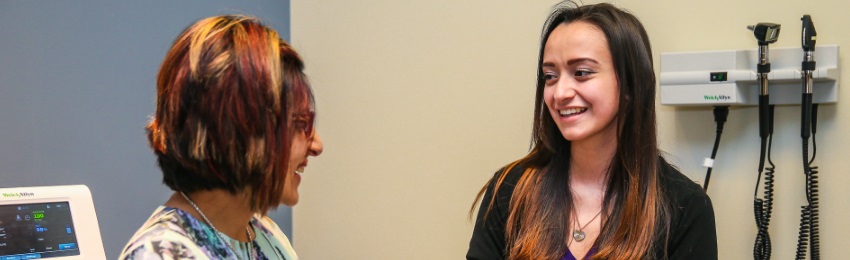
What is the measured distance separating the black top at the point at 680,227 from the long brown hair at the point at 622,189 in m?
0.02

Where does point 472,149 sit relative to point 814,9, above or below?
below

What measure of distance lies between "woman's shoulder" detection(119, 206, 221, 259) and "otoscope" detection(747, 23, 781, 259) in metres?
1.31

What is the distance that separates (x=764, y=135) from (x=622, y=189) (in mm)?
406

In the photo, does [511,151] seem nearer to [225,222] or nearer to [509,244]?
[509,244]

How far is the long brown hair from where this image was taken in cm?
165

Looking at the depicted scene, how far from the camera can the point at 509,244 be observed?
1.75 metres

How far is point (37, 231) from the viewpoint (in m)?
1.55

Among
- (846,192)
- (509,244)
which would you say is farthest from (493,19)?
(846,192)

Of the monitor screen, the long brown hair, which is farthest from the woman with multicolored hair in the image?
the long brown hair

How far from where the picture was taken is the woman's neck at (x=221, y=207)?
1.01 m

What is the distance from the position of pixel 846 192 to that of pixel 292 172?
136 cm

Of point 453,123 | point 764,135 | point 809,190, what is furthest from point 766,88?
point 453,123

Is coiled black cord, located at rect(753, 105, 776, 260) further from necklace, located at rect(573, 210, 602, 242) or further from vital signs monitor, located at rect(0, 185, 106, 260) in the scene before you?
vital signs monitor, located at rect(0, 185, 106, 260)

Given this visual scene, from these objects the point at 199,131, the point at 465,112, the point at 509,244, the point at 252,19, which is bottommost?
the point at 509,244
